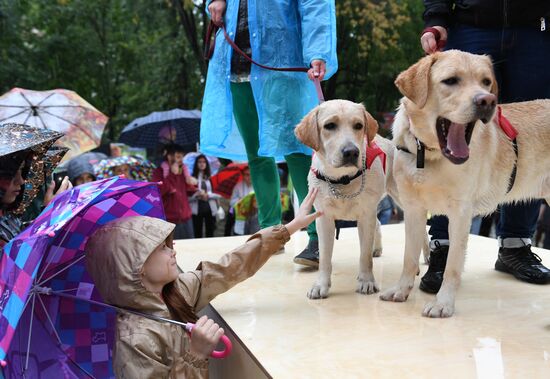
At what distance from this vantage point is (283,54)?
3.60 metres

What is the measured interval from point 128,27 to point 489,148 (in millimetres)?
18189

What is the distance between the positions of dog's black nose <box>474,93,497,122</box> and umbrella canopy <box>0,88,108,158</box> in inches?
233

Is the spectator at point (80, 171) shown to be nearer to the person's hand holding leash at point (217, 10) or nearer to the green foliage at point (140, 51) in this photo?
the green foliage at point (140, 51)

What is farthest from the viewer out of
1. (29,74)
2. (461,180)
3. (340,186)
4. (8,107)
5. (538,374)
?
(29,74)

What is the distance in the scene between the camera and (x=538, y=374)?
77.9 inches

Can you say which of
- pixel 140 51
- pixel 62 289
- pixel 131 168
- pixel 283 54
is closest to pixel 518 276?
pixel 283 54

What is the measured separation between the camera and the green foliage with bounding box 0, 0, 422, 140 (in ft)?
45.3

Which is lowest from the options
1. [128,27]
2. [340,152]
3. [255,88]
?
[340,152]

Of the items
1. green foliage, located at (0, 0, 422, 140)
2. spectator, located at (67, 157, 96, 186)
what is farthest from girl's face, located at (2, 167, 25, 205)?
green foliage, located at (0, 0, 422, 140)

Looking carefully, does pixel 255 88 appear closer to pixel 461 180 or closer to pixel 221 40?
pixel 221 40

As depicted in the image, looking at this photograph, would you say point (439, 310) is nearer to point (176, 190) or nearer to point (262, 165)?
point (262, 165)

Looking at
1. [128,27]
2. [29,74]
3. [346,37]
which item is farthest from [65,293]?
[128,27]

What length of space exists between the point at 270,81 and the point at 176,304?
5.61 feet

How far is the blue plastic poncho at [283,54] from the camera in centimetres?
348
